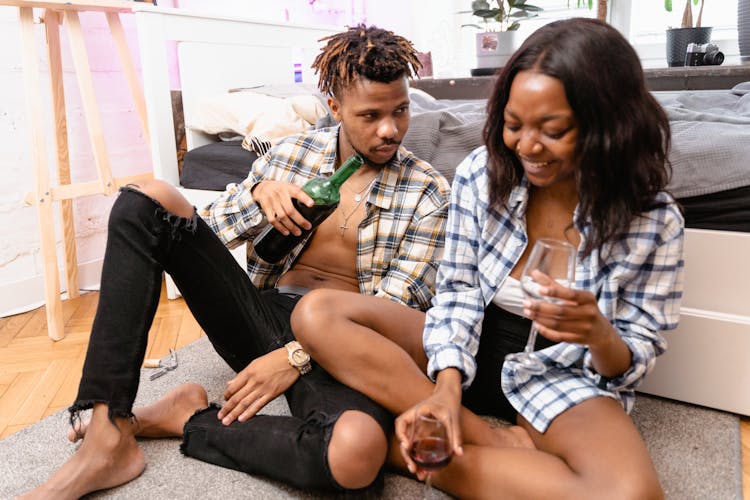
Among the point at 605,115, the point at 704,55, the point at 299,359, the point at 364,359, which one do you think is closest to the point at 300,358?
the point at 299,359

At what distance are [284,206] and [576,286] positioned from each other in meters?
0.52

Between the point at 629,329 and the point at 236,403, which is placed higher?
the point at 629,329

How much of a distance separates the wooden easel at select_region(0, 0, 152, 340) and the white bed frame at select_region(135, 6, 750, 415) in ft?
0.49

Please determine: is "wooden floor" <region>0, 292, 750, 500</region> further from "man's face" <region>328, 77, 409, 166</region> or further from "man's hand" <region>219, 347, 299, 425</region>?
"man's face" <region>328, 77, 409, 166</region>

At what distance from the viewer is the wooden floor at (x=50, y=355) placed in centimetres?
144

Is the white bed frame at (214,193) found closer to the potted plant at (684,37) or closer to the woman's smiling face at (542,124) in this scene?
the woman's smiling face at (542,124)

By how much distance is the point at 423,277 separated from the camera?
1238 mm

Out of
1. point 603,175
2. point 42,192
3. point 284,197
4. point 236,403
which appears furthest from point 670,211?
point 42,192

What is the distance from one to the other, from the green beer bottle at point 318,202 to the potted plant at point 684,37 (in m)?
1.98

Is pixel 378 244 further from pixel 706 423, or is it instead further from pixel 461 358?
pixel 706 423

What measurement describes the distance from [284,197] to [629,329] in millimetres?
625

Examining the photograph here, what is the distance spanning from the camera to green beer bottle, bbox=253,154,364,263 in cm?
115

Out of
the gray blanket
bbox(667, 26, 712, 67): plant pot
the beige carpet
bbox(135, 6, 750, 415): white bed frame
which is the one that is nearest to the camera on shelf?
bbox(667, 26, 712, 67): plant pot

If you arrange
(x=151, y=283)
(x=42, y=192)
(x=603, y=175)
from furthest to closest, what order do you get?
(x=42, y=192), (x=151, y=283), (x=603, y=175)
